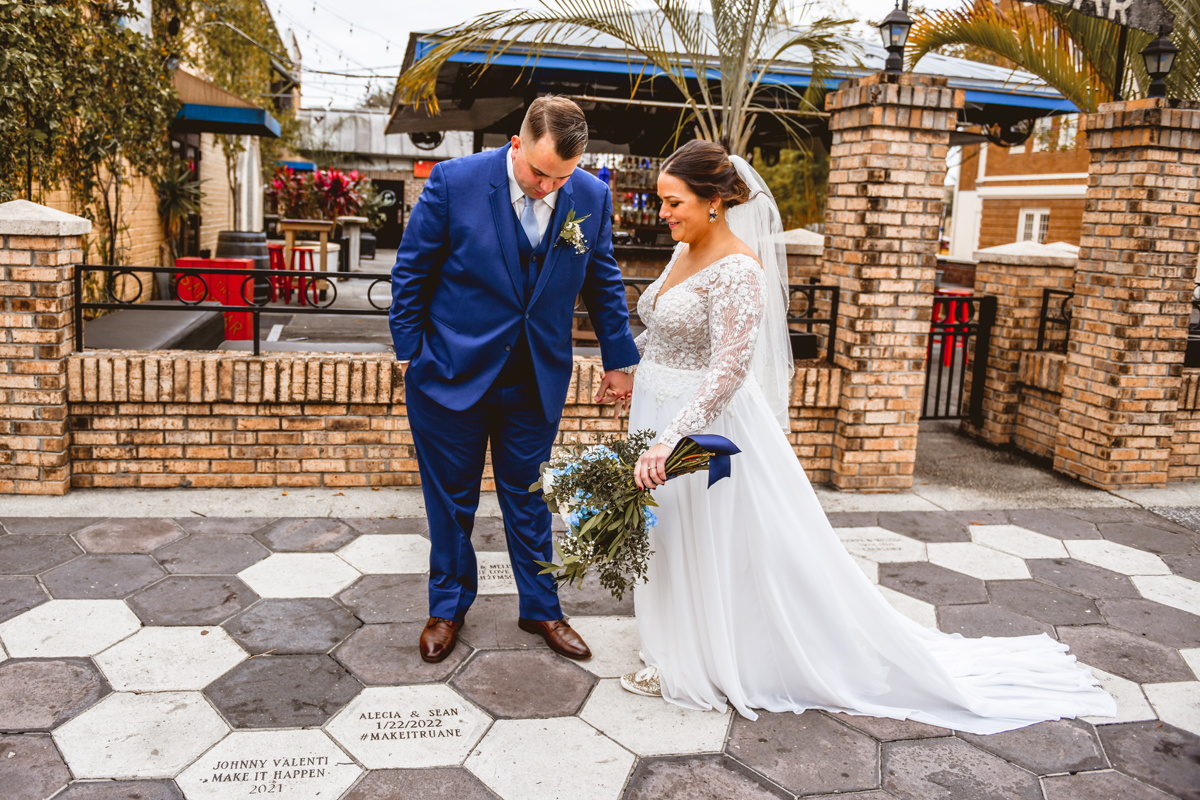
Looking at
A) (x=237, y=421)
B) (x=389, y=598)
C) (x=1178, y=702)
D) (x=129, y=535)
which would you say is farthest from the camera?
(x=237, y=421)

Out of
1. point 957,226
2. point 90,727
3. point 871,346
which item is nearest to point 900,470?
point 871,346

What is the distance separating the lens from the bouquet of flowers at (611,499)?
9.65ft

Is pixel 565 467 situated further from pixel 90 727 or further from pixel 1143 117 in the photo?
pixel 1143 117

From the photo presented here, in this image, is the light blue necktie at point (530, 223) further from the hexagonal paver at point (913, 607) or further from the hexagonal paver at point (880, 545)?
the hexagonal paver at point (880, 545)

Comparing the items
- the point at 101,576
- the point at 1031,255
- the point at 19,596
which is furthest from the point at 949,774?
the point at 1031,255

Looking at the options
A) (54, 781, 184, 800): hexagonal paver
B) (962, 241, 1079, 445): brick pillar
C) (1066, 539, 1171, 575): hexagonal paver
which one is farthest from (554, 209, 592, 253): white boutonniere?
(962, 241, 1079, 445): brick pillar

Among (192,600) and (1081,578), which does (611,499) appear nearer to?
(192,600)

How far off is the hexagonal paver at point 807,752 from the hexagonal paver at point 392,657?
3.57ft

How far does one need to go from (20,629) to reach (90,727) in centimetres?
86

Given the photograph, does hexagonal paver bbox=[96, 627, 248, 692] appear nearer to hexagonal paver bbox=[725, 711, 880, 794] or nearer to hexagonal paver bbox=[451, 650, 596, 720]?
hexagonal paver bbox=[451, 650, 596, 720]

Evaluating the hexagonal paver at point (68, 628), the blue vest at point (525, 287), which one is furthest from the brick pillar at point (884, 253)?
the hexagonal paver at point (68, 628)

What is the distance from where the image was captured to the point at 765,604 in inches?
126

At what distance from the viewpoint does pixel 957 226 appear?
38844 mm

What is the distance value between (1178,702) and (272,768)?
3151mm
